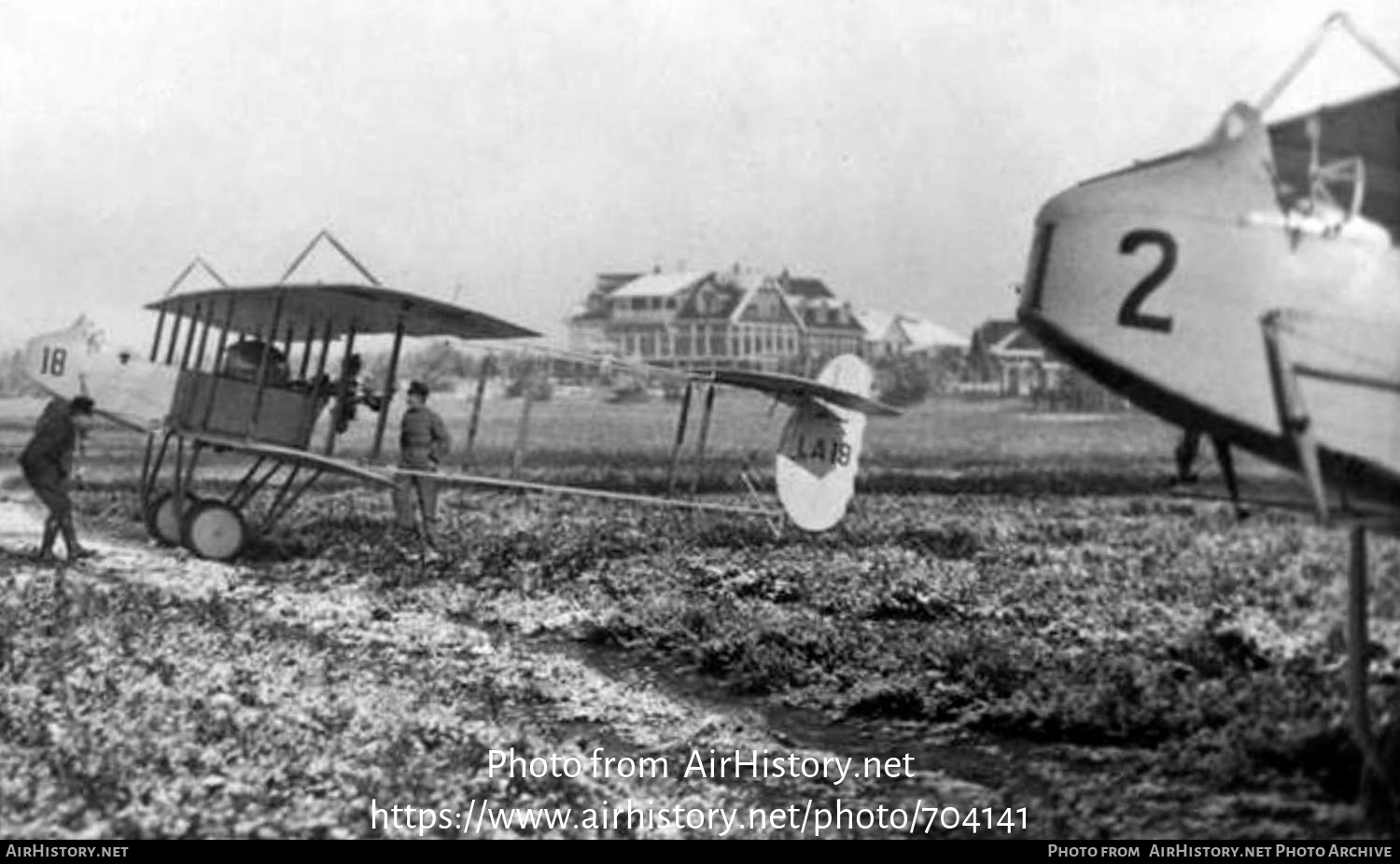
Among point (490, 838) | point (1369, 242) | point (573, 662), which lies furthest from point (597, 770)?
point (1369, 242)

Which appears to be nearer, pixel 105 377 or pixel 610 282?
pixel 105 377

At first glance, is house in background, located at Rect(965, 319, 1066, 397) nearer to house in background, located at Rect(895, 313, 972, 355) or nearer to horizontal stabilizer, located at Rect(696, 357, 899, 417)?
house in background, located at Rect(895, 313, 972, 355)

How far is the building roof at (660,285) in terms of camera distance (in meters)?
96.2

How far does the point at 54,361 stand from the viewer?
17547 mm

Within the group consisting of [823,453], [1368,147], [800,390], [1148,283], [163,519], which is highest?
[1368,147]

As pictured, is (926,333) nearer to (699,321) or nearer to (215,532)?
(699,321)

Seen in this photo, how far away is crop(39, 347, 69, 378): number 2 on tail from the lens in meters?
17.5

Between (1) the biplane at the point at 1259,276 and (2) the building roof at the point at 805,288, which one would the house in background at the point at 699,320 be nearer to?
(2) the building roof at the point at 805,288

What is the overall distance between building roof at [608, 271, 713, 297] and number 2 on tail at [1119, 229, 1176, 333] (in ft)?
296

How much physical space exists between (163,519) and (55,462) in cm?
246

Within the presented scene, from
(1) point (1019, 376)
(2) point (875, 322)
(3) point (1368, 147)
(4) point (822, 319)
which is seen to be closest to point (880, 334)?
(2) point (875, 322)

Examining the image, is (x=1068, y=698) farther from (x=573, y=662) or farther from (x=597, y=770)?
(x=573, y=662)

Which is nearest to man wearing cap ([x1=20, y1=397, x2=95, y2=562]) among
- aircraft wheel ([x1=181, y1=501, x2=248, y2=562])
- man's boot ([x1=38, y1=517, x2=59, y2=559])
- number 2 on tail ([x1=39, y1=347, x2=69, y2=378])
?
man's boot ([x1=38, y1=517, x2=59, y2=559])

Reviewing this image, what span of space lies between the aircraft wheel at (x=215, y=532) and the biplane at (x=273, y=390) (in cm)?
1
